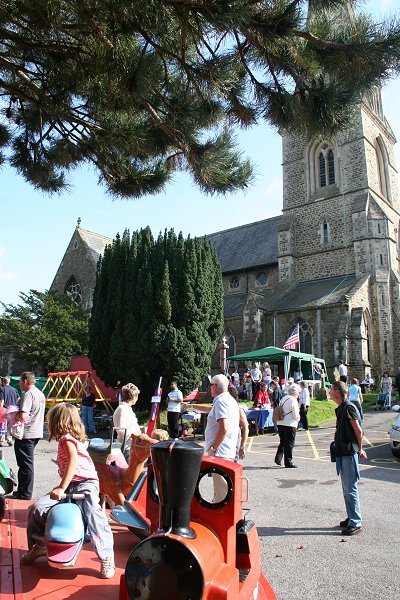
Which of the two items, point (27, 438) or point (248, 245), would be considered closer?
point (27, 438)

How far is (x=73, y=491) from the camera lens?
3312mm

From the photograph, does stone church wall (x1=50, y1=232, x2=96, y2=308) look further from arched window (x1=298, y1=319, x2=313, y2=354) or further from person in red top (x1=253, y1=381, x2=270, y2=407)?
person in red top (x1=253, y1=381, x2=270, y2=407)

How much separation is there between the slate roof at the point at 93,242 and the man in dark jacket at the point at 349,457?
30.6 metres

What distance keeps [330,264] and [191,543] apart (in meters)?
28.0

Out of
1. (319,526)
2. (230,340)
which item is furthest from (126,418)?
(230,340)

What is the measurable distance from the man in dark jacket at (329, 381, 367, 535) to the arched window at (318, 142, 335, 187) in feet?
89.0

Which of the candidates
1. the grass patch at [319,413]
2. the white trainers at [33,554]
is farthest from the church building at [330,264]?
the white trainers at [33,554]

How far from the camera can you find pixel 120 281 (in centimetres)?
1778

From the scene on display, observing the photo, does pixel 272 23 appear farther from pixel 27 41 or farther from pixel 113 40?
pixel 27 41

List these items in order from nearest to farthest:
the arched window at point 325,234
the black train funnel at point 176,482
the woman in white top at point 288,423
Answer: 1. the black train funnel at point 176,482
2. the woman in white top at point 288,423
3. the arched window at point 325,234

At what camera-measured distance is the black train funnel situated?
221 cm

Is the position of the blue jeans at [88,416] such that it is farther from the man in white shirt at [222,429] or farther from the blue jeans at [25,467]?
the man in white shirt at [222,429]

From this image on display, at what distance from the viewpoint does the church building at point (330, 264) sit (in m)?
25.3

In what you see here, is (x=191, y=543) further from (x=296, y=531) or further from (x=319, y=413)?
(x=319, y=413)
